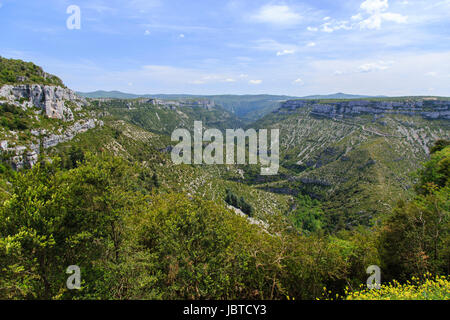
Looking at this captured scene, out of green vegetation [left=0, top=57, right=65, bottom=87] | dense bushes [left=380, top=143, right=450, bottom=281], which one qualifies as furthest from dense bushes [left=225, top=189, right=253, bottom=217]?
green vegetation [left=0, top=57, right=65, bottom=87]

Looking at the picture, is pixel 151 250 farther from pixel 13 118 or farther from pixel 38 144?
pixel 13 118

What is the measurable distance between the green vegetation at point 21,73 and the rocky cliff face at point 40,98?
13.2ft

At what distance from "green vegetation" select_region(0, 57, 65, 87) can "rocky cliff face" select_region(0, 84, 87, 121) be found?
4.02 m

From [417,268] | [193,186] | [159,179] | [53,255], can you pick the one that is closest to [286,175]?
[193,186]

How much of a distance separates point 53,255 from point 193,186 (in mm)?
73495

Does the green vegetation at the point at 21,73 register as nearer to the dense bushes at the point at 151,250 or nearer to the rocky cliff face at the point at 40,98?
the rocky cliff face at the point at 40,98

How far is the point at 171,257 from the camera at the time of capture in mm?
16688

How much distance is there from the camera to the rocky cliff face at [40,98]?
69062mm

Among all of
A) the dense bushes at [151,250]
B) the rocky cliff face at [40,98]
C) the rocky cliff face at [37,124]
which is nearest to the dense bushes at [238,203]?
the rocky cliff face at [37,124]

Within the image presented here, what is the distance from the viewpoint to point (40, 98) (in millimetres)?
77750

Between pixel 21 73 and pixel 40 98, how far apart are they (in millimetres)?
18436

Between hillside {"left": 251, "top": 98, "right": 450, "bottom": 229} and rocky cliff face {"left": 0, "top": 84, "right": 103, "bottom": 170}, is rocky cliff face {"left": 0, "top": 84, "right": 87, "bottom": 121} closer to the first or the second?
rocky cliff face {"left": 0, "top": 84, "right": 103, "bottom": 170}
